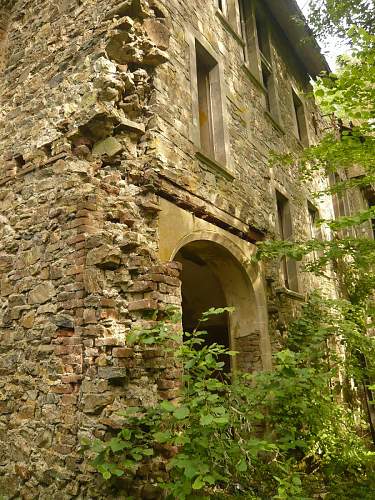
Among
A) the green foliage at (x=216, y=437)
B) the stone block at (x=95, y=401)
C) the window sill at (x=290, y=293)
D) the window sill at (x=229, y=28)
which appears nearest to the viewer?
the green foliage at (x=216, y=437)

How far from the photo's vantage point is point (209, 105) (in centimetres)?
652

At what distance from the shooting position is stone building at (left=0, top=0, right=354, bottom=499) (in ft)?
11.8

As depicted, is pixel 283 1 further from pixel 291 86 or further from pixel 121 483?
pixel 121 483

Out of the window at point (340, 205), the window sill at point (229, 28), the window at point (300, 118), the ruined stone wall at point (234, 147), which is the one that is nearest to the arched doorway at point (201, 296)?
the ruined stone wall at point (234, 147)

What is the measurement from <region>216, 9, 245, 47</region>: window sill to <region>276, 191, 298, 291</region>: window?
118 inches

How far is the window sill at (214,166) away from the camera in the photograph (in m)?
5.48

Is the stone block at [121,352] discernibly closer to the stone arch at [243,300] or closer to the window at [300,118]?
the stone arch at [243,300]

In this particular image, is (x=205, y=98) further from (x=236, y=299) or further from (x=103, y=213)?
(x=103, y=213)

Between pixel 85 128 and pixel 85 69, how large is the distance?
2.55 ft

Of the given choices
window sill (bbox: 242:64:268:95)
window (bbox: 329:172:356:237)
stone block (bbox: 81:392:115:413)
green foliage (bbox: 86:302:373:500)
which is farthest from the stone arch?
window (bbox: 329:172:356:237)

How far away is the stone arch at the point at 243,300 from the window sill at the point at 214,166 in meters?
1.00

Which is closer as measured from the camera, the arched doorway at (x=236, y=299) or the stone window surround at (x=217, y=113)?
the stone window surround at (x=217, y=113)

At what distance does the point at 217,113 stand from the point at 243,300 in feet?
9.76

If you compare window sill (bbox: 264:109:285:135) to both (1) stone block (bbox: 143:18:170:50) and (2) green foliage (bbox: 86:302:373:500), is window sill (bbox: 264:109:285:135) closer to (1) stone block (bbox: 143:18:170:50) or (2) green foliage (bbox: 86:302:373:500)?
(1) stone block (bbox: 143:18:170:50)
